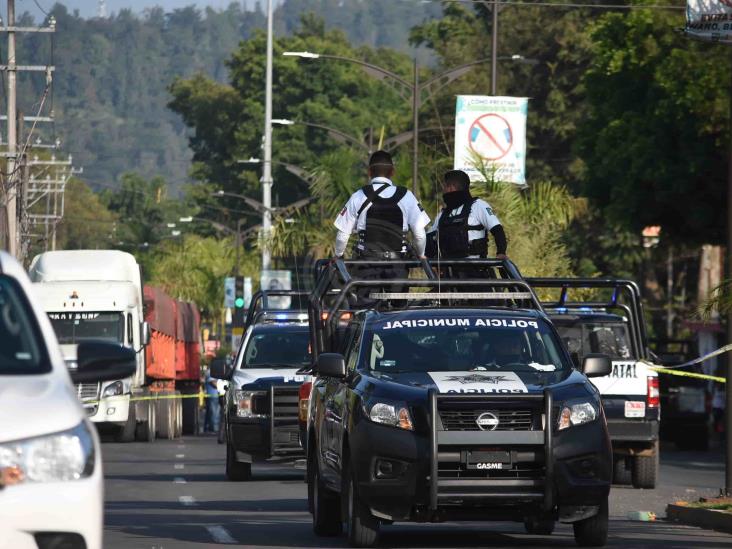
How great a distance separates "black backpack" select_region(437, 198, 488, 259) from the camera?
17.0 m

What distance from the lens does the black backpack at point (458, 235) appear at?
17.0m

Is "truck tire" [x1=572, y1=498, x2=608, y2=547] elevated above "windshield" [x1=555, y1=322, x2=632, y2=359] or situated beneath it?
situated beneath

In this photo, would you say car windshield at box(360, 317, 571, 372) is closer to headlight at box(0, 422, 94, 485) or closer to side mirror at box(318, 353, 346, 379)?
side mirror at box(318, 353, 346, 379)

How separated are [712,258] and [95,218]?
104373 mm

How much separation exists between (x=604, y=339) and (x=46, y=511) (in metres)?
15.6

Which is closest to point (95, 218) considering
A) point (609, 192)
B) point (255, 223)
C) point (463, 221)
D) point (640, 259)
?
point (255, 223)

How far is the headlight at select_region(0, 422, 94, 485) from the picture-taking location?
7570 millimetres

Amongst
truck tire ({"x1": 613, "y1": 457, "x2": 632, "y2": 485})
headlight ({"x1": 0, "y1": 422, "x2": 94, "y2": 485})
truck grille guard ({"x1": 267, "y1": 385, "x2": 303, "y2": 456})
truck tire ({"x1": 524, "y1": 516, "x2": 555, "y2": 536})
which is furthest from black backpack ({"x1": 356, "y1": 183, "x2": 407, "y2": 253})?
headlight ({"x1": 0, "y1": 422, "x2": 94, "y2": 485})

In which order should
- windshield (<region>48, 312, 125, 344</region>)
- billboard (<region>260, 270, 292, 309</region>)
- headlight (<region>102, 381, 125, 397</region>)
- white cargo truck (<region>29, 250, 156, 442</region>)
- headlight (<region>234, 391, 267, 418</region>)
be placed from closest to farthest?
headlight (<region>234, 391, 267, 418</region>)
windshield (<region>48, 312, 125, 344</region>)
white cargo truck (<region>29, 250, 156, 442</region>)
headlight (<region>102, 381, 125, 397</region>)
billboard (<region>260, 270, 292, 309</region>)

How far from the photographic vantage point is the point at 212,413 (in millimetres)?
53812

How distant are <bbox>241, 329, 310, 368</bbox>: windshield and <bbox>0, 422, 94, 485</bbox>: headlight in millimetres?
16601

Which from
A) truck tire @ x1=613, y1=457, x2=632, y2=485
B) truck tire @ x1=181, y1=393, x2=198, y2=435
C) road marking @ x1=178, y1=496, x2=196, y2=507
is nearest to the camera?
road marking @ x1=178, y1=496, x2=196, y2=507

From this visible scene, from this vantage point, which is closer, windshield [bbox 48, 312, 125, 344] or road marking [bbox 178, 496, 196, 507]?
road marking [bbox 178, 496, 196, 507]

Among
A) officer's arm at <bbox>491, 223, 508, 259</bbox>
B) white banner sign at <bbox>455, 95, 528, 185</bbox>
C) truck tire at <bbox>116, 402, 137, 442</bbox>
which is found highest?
white banner sign at <bbox>455, 95, 528, 185</bbox>
